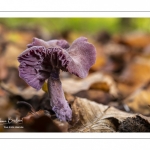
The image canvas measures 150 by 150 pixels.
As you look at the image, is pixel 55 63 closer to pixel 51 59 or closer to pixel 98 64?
pixel 51 59

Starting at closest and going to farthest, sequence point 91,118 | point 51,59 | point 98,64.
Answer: point 51,59
point 91,118
point 98,64

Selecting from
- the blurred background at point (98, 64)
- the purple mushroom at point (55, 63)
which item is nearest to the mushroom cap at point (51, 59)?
the purple mushroom at point (55, 63)

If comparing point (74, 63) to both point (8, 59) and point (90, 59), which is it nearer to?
point (90, 59)

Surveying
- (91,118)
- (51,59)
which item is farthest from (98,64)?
(51,59)

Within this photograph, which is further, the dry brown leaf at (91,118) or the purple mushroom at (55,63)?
the dry brown leaf at (91,118)

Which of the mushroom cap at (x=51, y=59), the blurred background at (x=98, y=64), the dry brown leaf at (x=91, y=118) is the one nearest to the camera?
the mushroom cap at (x=51, y=59)

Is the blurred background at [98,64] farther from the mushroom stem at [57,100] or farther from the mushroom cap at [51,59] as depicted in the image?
the mushroom cap at [51,59]
